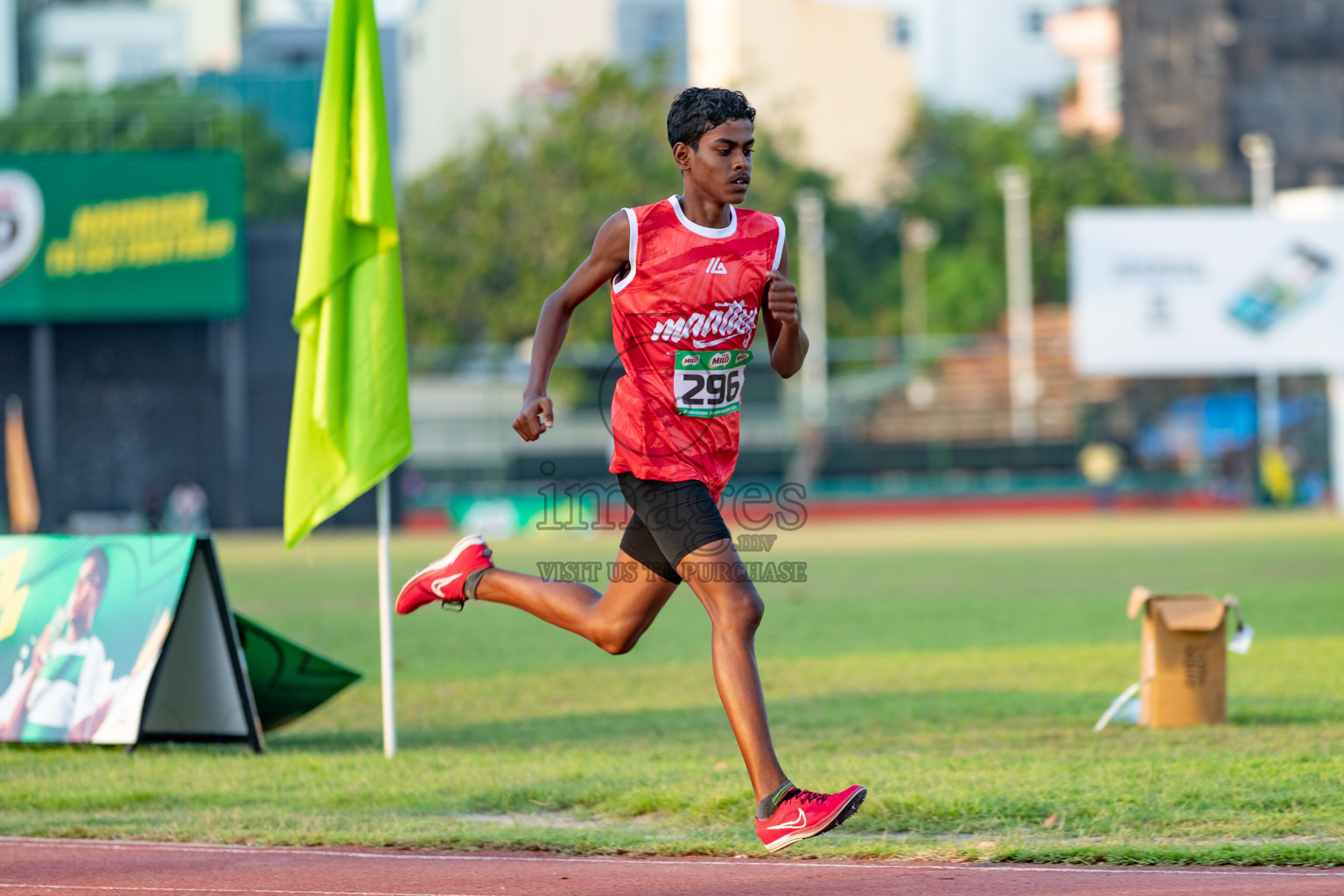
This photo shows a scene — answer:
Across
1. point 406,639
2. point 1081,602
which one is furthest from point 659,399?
point 1081,602

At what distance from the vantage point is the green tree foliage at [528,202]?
48.3 m

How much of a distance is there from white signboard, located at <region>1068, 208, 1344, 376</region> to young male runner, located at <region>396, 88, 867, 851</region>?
102 feet

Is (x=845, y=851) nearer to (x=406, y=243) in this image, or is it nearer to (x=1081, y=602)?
(x=1081, y=602)

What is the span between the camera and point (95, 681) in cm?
779

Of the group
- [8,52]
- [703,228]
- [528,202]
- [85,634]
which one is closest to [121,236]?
[528,202]

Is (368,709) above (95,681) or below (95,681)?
below

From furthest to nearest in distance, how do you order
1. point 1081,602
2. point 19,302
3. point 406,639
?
point 19,302
point 1081,602
point 406,639

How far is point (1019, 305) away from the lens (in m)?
49.6

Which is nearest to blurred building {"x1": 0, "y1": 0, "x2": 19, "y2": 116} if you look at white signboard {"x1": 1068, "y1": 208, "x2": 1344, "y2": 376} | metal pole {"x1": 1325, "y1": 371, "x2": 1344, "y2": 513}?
white signboard {"x1": 1068, "y1": 208, "x2": 1344, "y2": 376}

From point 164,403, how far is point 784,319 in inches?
1264

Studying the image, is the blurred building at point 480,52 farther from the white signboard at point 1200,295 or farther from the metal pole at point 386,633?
the metal pole at point 386,633

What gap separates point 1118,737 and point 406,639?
8.17 metres

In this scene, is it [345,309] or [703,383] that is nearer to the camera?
[703,383]

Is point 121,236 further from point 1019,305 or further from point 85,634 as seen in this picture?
point 85,634
